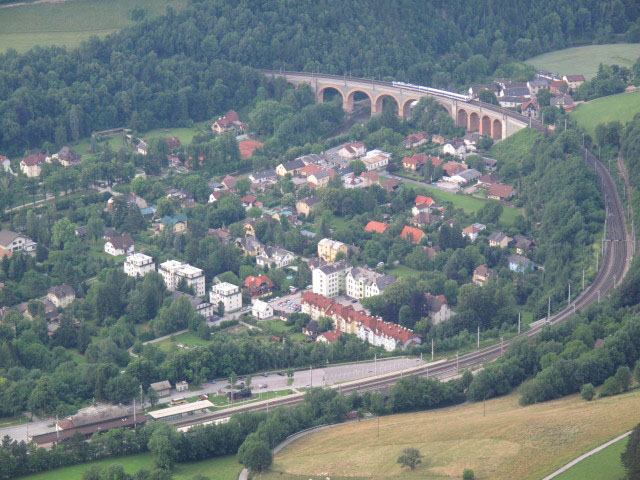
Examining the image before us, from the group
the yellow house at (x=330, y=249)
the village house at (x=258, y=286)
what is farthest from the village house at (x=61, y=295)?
the yellow house at (x=330, y=249)

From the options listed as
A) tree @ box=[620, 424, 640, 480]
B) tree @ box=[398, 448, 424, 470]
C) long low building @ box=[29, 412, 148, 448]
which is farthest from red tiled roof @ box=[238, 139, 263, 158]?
tree @ box=[620, 424, 640, 480]

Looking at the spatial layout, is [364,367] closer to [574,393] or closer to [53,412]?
[574,393]

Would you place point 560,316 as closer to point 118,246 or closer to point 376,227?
point 376,227

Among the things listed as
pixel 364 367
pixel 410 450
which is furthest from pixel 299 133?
pixel 410 450

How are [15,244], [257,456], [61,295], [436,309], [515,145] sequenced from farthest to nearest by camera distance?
1. [515,145]
2. [15,244]
3. [61,295]
4. [436,309]
5. [257,456]

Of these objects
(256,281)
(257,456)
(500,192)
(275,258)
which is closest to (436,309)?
(256,281)

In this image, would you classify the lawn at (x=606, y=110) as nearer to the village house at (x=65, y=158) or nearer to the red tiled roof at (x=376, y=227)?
the red tiled roof at (x=376, y=227)
